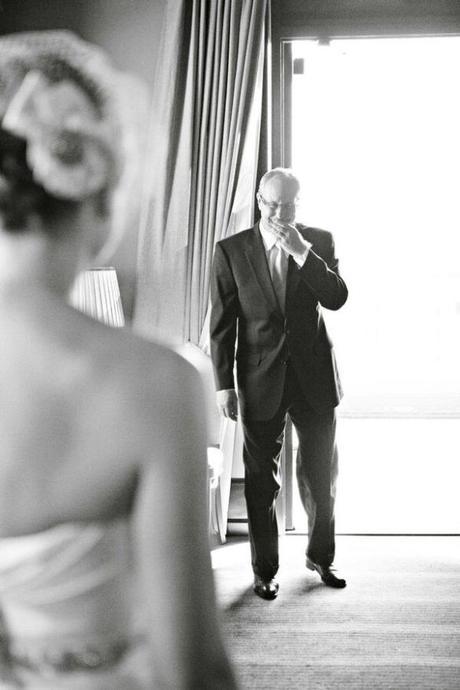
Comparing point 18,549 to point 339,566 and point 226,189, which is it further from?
point 226,189

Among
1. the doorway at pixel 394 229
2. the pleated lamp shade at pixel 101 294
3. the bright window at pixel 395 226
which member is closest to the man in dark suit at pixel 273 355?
the pleated lamp shade at pixel 101 294

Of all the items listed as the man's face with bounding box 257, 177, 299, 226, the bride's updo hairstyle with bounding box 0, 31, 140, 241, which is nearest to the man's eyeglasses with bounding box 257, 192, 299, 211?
the man's face with bounding box 257, 177, 299, 226

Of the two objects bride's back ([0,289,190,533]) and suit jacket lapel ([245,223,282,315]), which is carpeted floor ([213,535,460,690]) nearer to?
suit jacket lapel ([245,223,282,315])

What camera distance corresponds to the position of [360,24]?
3547 mm

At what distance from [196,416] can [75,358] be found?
10 cm

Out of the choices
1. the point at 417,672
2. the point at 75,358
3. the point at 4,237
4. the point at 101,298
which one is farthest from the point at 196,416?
the point at 101,298

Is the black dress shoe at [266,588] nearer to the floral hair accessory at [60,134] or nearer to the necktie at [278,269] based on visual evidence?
the necktie at [278,269]

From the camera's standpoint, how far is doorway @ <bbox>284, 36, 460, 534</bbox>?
24.4 feet

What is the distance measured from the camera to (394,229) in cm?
864

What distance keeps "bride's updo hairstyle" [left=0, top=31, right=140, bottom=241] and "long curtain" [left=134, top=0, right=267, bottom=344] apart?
9.64 feet

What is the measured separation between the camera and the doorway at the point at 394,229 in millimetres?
7449

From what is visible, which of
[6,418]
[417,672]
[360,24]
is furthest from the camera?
[360,24]

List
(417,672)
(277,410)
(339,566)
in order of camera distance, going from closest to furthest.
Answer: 1. (417,672)
2. (277,410)
3. (339,566)

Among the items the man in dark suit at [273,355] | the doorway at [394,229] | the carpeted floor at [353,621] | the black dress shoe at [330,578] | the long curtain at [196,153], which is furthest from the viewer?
the doorway at [394,229]
